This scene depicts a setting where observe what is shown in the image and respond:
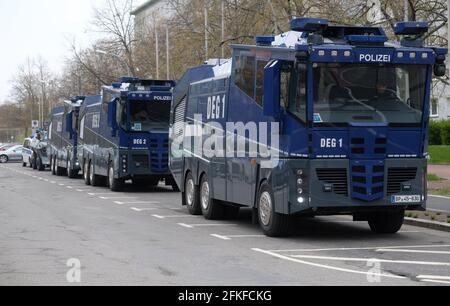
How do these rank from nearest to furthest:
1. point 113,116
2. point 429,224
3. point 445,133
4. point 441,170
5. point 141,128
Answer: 1. point 429,224
2. point 141,128
3. point 113,116
4. point 441,170
5. point 445,133

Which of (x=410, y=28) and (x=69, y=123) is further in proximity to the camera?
(x=69, y=123)

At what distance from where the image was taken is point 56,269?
11.0 meters

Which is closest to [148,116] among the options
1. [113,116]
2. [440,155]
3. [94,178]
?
[113,116]

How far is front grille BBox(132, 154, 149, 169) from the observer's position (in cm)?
2810

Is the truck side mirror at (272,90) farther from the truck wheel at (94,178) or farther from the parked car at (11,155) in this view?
the parked car at (11,155)

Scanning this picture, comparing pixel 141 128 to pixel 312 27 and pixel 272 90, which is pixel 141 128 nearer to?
pixel 272 90

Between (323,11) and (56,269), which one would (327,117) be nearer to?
(56,269)

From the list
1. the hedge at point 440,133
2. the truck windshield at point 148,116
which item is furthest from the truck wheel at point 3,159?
the truck windshield at point 148,116

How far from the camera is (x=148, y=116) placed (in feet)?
92.4

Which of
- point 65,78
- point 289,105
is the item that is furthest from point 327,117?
point 65,78

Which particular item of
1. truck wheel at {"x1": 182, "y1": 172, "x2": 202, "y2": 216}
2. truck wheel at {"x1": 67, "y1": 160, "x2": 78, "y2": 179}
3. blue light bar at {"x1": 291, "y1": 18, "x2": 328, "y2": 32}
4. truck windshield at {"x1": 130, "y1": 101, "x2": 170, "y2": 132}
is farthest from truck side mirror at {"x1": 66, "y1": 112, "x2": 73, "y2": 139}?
blue light bar at {"x1": 291, "y1": 18, "x2": 328, "y2": 32}

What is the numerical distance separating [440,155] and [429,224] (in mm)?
23015

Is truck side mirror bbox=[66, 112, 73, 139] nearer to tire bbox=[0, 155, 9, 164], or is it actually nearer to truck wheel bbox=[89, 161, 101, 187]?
truck wheel bbox=[89, 161, 101, 187]

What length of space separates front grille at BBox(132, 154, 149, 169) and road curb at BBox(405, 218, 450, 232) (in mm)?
12335
